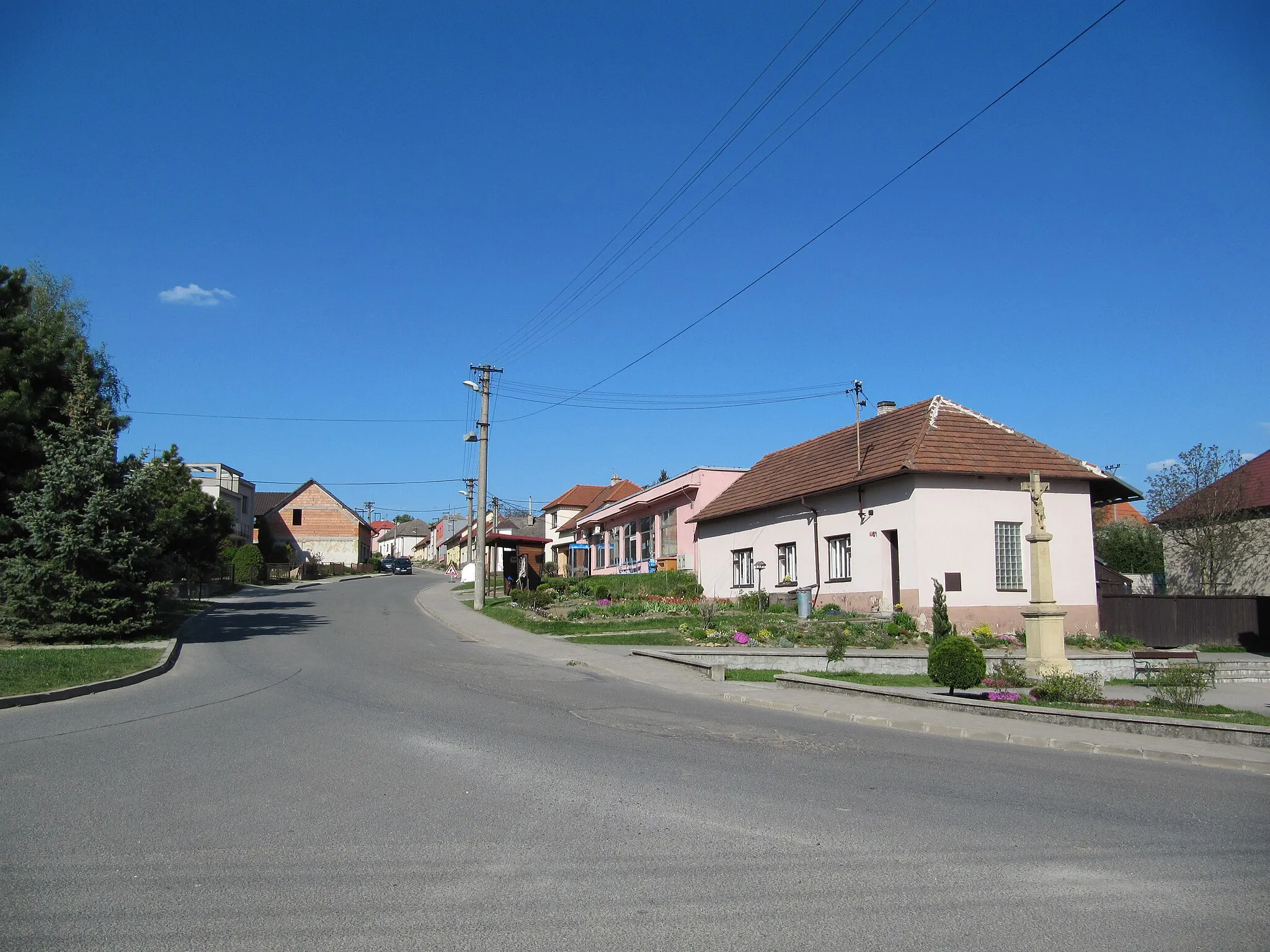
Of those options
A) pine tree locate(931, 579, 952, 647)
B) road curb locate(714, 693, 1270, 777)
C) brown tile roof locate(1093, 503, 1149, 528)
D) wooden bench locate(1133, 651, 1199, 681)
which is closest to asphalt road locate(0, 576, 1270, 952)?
road curb locate(714, 693, 1270, 777)

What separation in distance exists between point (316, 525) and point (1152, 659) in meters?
79.7

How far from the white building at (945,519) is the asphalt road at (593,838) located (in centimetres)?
1381

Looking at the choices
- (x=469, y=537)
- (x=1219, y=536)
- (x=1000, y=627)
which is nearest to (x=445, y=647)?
(x=1000, y=627)

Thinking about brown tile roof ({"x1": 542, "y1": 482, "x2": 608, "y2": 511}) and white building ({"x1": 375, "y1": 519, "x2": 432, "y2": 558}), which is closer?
brown tile roof ({"x1": 542, "y1": 482, "x2": 608, "y2": 511})

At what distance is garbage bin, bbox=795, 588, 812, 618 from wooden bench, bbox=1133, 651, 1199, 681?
26.8ft

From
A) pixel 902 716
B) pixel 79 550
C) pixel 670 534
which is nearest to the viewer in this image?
pixel 902 716

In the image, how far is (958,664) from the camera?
45.7ft

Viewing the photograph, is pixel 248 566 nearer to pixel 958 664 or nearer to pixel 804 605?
pixel 804 605

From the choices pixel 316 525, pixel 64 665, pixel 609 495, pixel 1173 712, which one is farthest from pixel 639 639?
pixel 316 525

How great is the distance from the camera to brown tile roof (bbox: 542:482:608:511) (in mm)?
76688

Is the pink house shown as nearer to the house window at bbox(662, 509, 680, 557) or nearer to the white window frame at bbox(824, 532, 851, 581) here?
the house window at bbox(662, 509, 680, 557)

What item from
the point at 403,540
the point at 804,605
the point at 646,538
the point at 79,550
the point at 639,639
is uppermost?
the point at 403,540

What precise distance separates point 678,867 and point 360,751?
446 centimetres

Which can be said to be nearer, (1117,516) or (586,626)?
(586,626)
